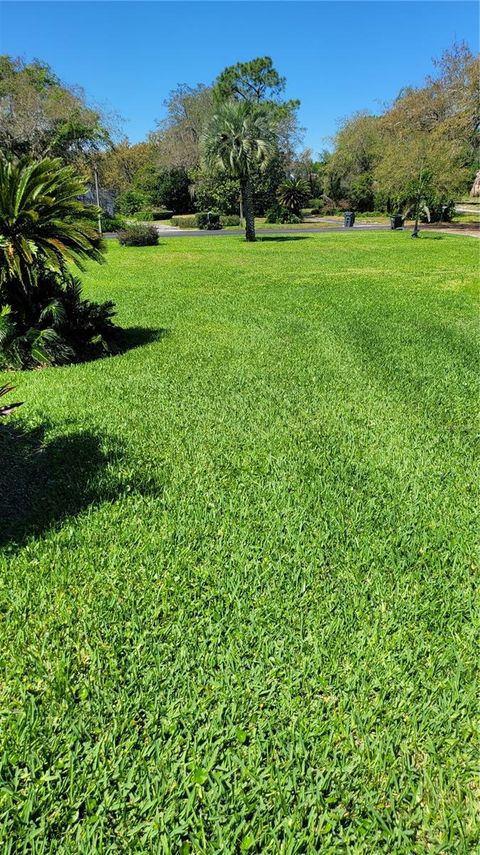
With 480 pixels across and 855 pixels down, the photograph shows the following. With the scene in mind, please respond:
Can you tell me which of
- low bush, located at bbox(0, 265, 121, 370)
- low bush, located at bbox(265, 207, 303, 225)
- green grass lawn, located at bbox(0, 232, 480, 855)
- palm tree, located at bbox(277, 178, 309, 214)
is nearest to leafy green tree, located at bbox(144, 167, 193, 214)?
palm tree, located at bbox(277, 178, 309, 214)

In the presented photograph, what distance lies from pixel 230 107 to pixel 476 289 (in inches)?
683

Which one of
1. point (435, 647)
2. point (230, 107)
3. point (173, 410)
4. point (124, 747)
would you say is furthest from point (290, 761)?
point (230, 107)

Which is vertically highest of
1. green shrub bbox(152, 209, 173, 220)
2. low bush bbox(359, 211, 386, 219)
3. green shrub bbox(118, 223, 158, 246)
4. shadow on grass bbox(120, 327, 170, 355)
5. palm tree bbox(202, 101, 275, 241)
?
palm tree bbox(202, 101, 275, 241)

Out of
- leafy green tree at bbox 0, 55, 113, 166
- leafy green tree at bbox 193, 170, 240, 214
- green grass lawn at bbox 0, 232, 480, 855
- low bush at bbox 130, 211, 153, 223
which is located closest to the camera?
green grass lawn at bbox 0, 232, 480, 855

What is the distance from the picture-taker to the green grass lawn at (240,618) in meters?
1.71

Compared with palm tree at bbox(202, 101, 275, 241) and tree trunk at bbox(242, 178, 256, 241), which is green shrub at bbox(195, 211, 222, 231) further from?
palm tree at bbox(202, 101, 275, 241)

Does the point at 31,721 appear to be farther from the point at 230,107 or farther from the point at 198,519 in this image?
the point at 230,107

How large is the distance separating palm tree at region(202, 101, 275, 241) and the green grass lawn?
856 inches

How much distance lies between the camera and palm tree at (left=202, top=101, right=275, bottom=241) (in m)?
23.7

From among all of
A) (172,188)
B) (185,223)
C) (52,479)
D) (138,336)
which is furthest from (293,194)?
(52,479)

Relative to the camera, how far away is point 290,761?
183 centimetres

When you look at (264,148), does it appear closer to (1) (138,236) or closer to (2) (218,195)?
(1) (138,236)

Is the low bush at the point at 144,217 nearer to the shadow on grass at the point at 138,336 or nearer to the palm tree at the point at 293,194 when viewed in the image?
the palm tree at the point at 293,194

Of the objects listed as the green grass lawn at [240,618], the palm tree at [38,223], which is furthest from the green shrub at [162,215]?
the green grass lawn at [240,618]
